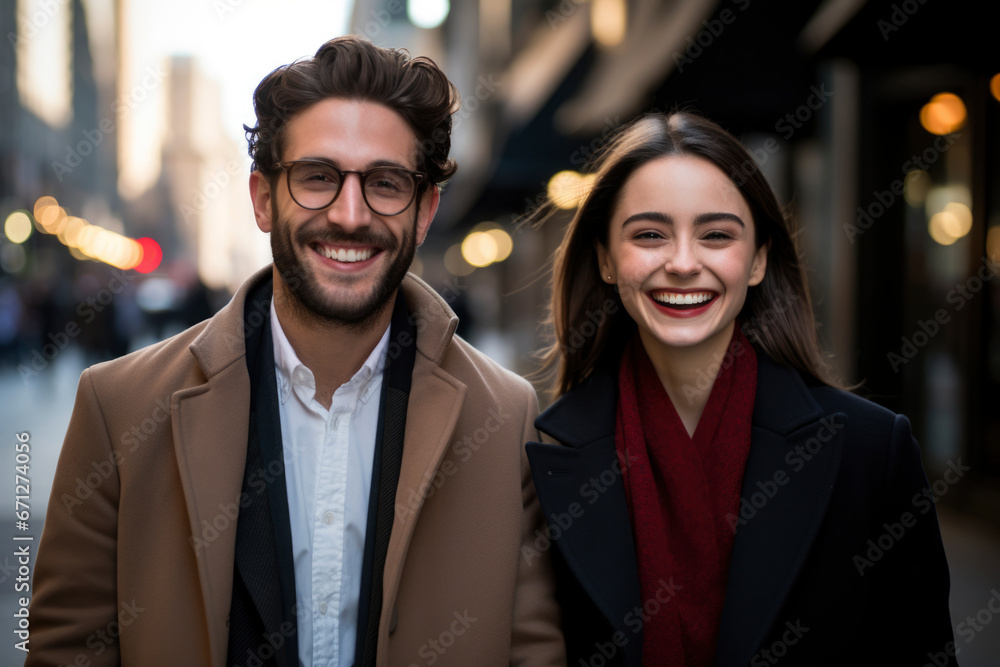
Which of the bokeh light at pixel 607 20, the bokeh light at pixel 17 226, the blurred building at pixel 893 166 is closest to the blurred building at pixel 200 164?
the bokeh light at pixel 17 226

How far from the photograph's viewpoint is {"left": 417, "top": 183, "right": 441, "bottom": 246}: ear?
2.85 m

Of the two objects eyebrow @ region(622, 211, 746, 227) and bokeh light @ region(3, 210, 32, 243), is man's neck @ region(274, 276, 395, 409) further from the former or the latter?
bokeh light @ region(3, 210, 32, 243)

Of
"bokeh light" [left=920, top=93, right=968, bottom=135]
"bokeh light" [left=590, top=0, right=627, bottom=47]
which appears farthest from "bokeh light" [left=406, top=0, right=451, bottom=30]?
"bokeh light" [left=920, top=93, right=968, bottom=135]

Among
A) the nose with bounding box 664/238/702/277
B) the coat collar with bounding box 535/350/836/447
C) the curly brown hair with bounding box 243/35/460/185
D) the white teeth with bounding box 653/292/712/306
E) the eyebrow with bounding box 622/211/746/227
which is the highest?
the curly brown hair with bounding box 243/35/460/185

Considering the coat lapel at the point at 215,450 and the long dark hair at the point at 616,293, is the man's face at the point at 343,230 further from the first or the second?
the long dark hair at the point at 616,293

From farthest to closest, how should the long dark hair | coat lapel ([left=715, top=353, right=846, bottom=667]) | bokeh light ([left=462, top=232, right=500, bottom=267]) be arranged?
bokeh light ([left=462, top=232, right=500, bottom=267]) → the long dark hair → coat lapel ([left=715, top=353, right=846, bottom=667])

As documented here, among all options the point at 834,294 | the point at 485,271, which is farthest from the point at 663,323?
the point at 485,271

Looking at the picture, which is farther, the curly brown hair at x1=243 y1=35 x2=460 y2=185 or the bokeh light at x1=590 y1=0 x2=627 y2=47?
the bokeh light at x1=590 y1=0 x2=627 y2=47

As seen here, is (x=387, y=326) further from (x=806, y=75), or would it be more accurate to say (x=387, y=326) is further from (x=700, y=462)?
(x=806, y=75)

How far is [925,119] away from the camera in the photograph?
310 inches

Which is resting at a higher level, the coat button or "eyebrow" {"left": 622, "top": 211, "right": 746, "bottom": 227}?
"eyebrow" {"left": 622, "top": 211, "right": 746, "bottom": 227}

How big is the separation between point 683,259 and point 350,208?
1121 millimetres

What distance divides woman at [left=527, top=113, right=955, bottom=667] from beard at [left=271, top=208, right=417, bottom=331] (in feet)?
2.46

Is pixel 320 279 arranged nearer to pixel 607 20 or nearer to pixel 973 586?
pixel 973 586
